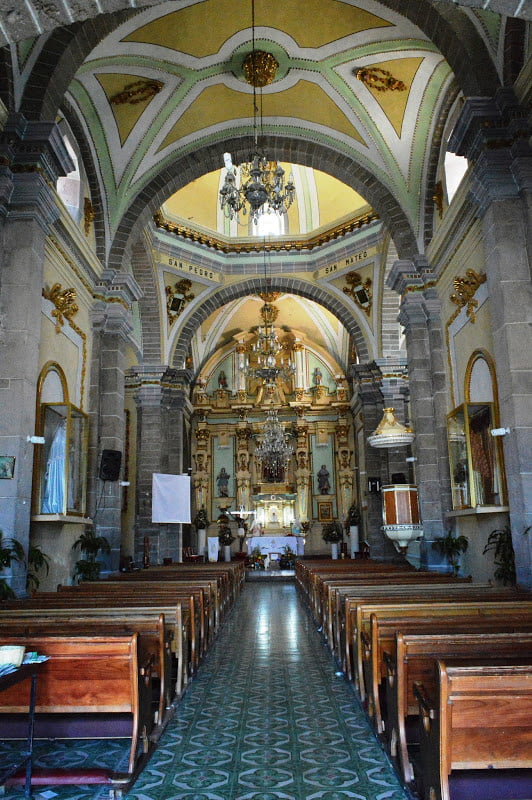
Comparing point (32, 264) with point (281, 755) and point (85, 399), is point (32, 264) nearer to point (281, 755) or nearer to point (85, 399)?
point (85, 399)

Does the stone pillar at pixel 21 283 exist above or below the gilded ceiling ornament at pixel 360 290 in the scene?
below

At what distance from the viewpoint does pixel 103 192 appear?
10562 mm

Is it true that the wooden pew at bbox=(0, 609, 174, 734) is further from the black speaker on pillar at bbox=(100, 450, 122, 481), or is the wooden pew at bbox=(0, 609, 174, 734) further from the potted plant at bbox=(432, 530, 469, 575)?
the black speaker on pillar at bbox=(100, 450, 122, 481)

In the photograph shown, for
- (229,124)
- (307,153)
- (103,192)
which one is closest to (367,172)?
(307,153)

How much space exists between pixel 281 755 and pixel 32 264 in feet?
18.2

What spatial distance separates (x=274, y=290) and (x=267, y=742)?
48.5ft

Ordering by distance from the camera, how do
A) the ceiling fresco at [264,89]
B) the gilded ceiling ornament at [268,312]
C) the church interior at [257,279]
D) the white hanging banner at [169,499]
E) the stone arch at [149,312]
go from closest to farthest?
the church interior at [257,279] < the ceiling fresco at [264,89] < the white hanging banner at [169,499] < the stone arch at [149,312] < the gilded ceiling ornament at [268,312]

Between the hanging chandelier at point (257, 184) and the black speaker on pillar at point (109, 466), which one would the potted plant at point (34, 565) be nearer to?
the black speaker on pillar at point (109, 466)

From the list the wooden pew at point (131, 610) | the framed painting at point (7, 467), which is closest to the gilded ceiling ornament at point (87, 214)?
the framed painting at point (7, 467)

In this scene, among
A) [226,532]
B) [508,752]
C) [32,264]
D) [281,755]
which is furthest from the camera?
[226,532]

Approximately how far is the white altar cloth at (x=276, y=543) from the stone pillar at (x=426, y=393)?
11465 millimetres

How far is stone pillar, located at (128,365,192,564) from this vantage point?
14.8m

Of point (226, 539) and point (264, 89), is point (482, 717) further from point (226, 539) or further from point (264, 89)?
point (226, 539)

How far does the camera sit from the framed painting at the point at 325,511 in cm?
2289
